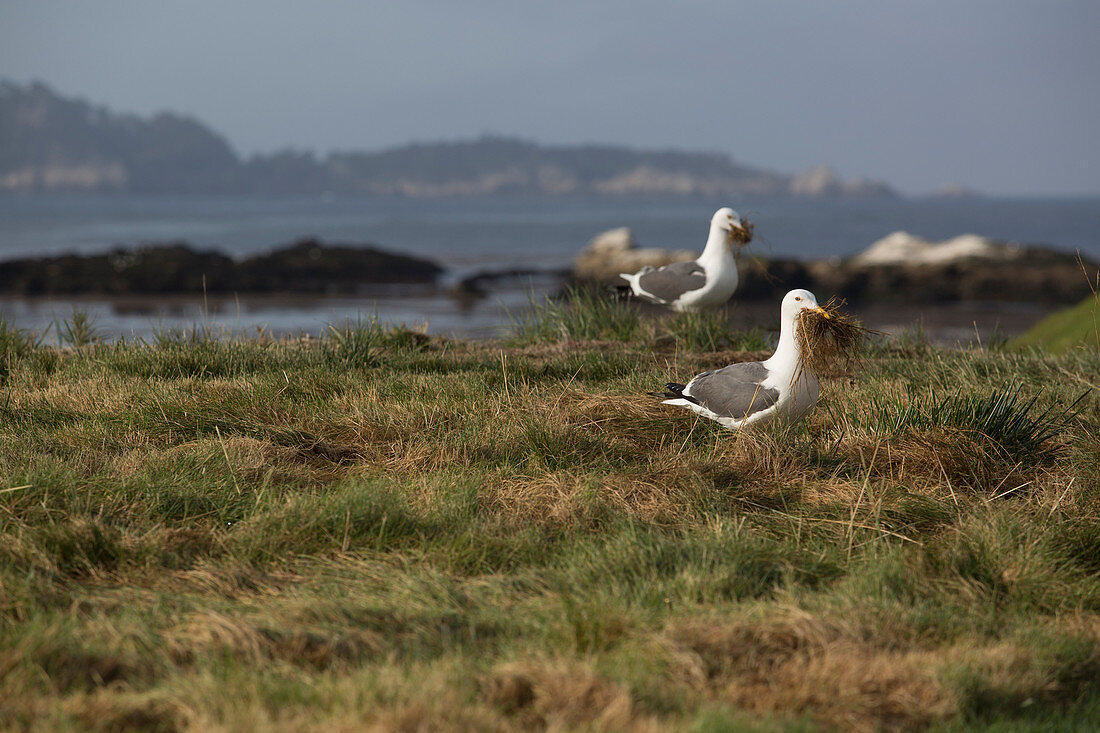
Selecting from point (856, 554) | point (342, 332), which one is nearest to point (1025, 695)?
point (856, 554)

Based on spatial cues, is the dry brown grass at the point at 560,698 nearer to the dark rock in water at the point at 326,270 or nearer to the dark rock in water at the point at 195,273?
the dark rock in water at the point at 195,273

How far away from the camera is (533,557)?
149 inches

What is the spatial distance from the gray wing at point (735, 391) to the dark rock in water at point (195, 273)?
21163 millimetres

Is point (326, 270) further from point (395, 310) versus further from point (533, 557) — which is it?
point (533, 557)

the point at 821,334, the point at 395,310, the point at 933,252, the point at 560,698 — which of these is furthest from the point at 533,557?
the point at 933,252

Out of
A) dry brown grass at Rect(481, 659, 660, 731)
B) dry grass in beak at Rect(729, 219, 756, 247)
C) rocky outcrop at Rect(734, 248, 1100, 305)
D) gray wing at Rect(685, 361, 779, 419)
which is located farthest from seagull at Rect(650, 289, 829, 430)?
rocky outcrop at Rect(734, 248, 1100, 305)

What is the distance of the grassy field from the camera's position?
2.79 metres

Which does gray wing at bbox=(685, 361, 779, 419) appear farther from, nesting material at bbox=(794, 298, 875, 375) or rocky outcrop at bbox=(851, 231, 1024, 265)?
rocky outcrop at bbox=(851, 231, 1024, 265)

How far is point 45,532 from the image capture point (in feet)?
12.0

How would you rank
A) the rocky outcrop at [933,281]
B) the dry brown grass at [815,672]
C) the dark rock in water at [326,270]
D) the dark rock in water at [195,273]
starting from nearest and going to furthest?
the dry brown grass at [815,672] → the dark rock in water at [195,273] → the rocky outcrop at [933,281] → the dark rock in water at [326,270]

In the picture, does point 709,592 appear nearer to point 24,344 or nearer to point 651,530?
point 651,530

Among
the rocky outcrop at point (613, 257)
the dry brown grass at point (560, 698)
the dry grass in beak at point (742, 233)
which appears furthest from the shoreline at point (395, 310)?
the dry brown grass at point (560, 698)

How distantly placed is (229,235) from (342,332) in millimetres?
68139

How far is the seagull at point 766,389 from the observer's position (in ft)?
16.0
